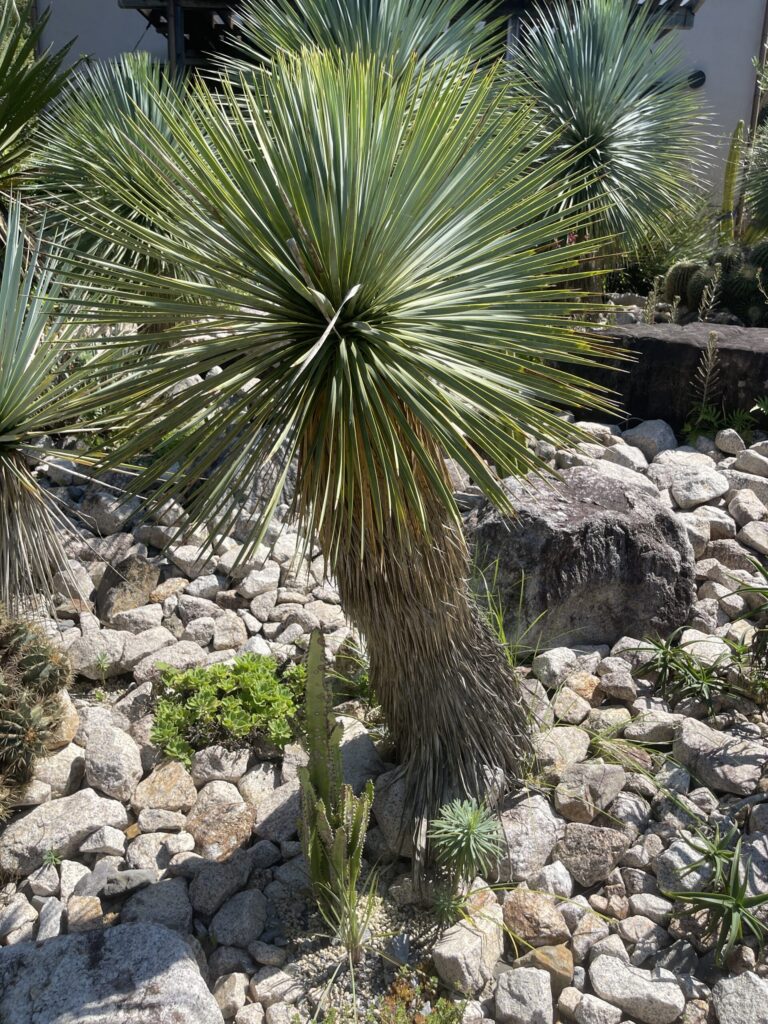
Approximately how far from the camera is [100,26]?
486 inches

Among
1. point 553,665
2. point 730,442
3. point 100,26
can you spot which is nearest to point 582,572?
point 553,665

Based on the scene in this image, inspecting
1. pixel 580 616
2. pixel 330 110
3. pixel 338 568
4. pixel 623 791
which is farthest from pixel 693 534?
pixel 330 110

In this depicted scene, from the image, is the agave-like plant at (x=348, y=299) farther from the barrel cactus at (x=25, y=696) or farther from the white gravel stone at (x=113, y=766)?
the white gravel stone at (x=113, y=766)

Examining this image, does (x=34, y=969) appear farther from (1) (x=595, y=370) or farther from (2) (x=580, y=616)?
(1) (x=595, y=370)

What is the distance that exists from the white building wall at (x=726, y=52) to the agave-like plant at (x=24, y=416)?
10825 millimetres

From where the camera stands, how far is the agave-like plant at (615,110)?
713 centimetres

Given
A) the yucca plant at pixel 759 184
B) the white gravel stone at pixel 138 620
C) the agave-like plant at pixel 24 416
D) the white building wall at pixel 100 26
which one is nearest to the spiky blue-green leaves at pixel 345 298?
the agave-like plant at pixel 24 416

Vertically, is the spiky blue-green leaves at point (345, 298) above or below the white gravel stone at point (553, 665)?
above

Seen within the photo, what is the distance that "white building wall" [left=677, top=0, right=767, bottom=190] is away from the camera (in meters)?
12.0

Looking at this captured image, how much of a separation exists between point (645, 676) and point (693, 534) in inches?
40.8

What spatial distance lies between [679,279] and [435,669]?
6.56 meters

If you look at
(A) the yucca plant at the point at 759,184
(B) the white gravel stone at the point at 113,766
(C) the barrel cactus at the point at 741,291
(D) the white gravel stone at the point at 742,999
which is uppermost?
(A) the yucca plant at the point at 759,184

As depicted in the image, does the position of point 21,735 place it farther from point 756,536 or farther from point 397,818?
point 756,536

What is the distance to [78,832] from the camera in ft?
11.4
